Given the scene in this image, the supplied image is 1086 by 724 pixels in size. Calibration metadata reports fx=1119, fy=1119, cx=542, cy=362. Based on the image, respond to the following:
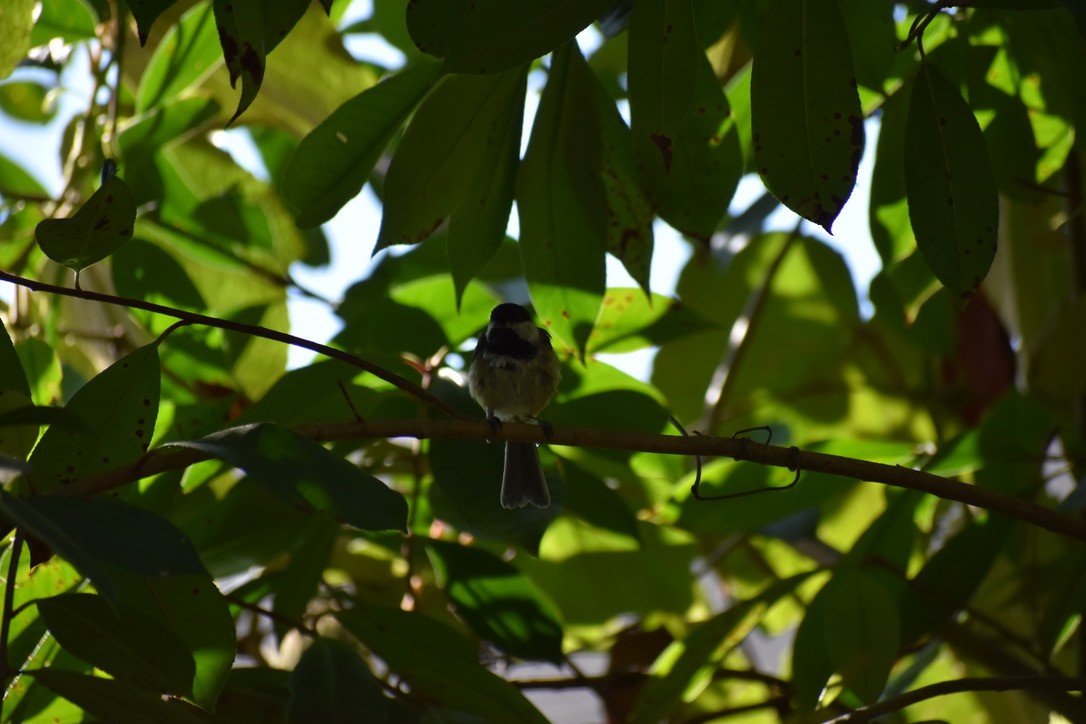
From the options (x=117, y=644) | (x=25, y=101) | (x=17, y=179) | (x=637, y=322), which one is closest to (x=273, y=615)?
(x=117, y=644)

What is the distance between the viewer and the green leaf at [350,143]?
192cm

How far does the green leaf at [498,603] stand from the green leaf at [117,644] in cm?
76

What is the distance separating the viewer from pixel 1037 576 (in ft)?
7.86

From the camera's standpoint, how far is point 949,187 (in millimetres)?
1702

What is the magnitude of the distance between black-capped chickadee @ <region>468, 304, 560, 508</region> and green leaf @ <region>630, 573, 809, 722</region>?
664mm

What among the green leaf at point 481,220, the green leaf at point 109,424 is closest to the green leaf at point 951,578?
the green leaf at point 481,220

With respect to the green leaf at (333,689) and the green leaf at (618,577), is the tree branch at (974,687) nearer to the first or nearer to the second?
the green leaf at (333,689)

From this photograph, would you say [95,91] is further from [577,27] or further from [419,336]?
[577,27]

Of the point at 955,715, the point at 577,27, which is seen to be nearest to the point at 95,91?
the point at 577,27

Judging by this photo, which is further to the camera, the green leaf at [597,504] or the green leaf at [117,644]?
the green leaf at [597,504]

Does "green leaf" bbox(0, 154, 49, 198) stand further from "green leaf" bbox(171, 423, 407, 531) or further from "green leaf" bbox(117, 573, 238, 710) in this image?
"green leaf" bbox(171, 423, 407, 531)

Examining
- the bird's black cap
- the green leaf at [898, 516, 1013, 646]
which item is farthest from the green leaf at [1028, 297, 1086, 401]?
the bird's black cap

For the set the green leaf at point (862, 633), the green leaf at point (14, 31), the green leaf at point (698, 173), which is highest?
the green leaf at point (14, 31)

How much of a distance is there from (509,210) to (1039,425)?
1.26 m
